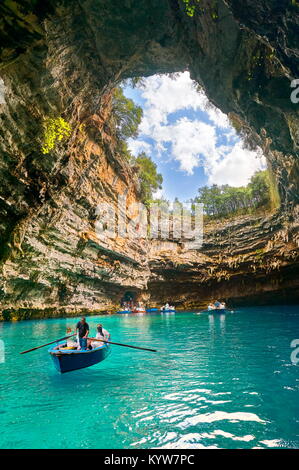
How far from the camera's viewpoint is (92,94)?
43.6 ft

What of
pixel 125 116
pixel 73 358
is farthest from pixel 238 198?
pixel 73 358

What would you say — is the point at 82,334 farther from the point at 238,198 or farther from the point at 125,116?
the point at 238,198

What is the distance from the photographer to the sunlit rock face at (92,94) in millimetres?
8394

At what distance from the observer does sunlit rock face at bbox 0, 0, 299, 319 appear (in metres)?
8.39

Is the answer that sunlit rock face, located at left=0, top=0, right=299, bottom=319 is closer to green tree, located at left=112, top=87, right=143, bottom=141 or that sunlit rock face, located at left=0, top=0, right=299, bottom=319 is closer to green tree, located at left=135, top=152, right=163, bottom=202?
green tree, located at left=112, top=87, right=143, bottom=141

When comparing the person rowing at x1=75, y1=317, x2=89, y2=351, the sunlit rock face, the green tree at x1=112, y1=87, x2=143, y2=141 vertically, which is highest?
the green tree at x1=112, y1=87, x2=143, y2=141

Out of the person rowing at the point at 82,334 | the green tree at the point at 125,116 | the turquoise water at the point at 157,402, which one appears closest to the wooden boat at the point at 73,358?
the turquoise water at the point at 157,402

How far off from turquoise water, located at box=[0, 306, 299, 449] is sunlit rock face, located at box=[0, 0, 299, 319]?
8819 mm

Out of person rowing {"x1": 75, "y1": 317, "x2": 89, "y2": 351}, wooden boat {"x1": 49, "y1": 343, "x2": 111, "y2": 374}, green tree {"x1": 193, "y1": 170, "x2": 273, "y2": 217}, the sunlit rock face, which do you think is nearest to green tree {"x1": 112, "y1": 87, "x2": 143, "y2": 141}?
the sunlit rock face

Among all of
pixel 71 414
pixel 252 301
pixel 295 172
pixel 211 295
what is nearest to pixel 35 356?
pixel 71 414

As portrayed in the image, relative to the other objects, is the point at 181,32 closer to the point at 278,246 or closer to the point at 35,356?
the point at 35,356

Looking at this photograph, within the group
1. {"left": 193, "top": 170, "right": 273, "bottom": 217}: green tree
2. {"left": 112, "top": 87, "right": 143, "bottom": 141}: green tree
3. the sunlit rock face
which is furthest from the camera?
{"left": 193, "top": 170, "right": 273, "bottom": 217}: green tree

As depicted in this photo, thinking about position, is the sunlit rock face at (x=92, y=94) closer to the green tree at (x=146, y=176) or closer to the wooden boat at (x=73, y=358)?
the green tree at (x=146, y=176)
